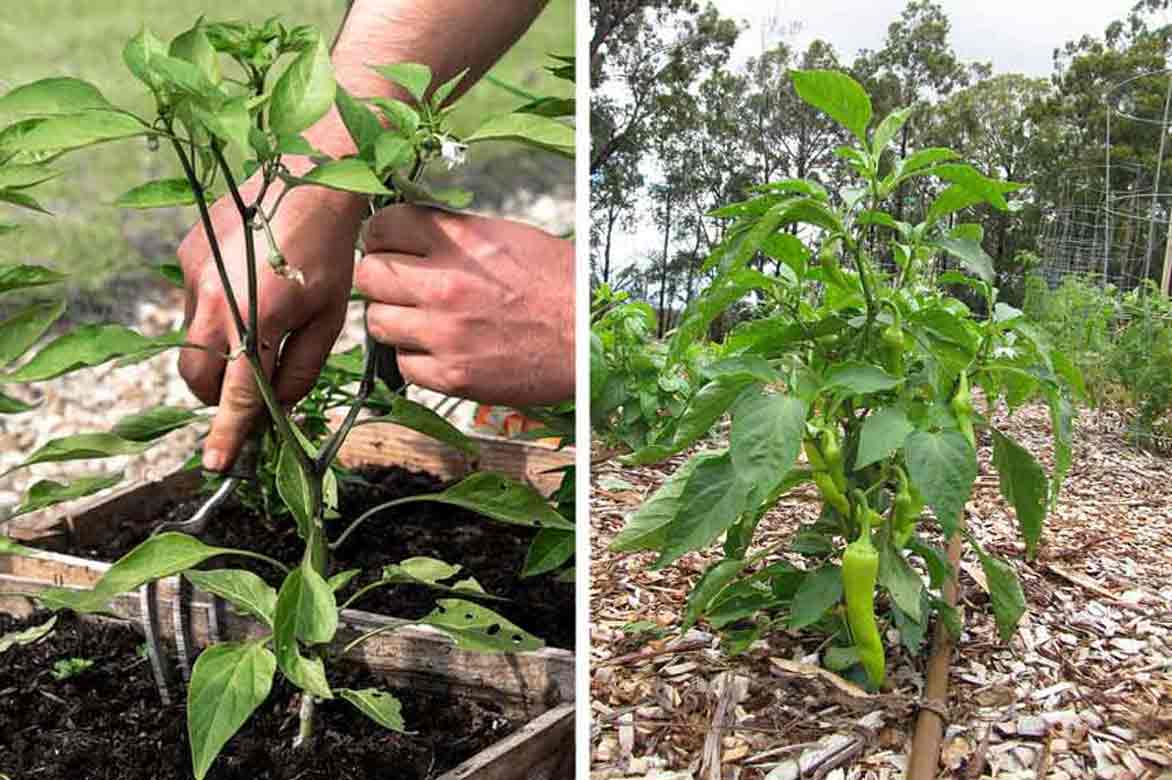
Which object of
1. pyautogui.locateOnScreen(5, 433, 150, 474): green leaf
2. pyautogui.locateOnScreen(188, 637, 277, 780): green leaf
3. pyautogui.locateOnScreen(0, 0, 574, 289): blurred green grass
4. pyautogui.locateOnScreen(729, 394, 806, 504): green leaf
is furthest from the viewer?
pyautogui.locateOnScreen(0, 0, 574, 289): blurred green grass

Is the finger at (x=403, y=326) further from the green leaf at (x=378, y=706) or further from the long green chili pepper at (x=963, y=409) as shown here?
the long green chili pepper at (x=963, y=409)

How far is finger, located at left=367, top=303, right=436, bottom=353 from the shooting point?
886 mm

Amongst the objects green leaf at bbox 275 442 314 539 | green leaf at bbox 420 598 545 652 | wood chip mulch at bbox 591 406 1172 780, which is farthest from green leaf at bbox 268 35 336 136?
wood chip mulch at bbox 591 406 1172 780

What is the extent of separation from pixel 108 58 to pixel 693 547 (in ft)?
3.85

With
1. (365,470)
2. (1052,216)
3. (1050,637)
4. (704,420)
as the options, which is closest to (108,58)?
(365,470)

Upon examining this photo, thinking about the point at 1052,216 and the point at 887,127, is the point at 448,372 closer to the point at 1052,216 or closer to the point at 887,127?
the point at 887,127

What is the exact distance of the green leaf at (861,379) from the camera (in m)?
1.11

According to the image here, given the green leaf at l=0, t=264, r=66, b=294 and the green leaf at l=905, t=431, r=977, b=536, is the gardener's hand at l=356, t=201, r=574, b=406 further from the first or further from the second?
the green leaf at l=905, t=431, r=977, b=536

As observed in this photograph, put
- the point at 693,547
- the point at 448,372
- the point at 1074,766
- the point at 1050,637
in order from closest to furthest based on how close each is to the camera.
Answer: the point at 448,372
the point at 693,547
the point at 1074,766
the point at 1050,637

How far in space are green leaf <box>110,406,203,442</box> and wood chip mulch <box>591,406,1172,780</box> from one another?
681 mm

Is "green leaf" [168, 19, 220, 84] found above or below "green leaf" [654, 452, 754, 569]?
above

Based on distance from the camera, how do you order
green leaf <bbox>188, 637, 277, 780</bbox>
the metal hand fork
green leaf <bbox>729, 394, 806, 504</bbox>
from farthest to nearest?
green leaf <bbox>729, 394, 806, 504</bbox> < the metal hand fork < green leaf <bbox>188, 637, 277, 780</bbox>

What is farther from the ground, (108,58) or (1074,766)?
(108,58)

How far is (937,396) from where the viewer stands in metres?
1.21
